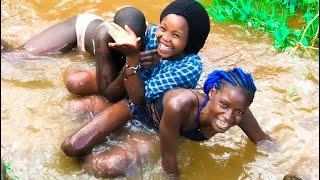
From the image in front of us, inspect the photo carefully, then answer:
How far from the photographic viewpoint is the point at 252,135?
3.13m

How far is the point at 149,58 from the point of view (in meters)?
2.95

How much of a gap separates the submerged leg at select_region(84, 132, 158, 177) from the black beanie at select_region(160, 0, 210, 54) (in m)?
0.61

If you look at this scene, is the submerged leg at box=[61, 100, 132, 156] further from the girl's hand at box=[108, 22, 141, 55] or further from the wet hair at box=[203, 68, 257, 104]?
the wet hair at box=[203, 68, 257, 104]

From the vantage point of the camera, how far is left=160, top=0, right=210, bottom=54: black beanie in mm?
2805

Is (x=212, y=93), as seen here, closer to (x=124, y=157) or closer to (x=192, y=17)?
(x=192, y=17)

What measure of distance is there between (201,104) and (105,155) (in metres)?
0.64

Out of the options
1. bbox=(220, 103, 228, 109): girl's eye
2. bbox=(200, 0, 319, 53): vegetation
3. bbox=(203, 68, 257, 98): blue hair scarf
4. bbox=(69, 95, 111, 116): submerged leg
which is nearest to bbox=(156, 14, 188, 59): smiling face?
bbox=(203, 68, 257, 98): blue hair scarf

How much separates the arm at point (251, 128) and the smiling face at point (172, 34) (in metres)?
0.54

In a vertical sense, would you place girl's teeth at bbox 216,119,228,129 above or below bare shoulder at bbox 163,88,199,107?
below

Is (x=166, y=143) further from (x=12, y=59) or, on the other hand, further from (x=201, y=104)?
(x=12, y=59)

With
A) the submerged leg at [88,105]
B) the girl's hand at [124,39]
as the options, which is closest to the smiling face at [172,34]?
the girl's hand at [124,39]

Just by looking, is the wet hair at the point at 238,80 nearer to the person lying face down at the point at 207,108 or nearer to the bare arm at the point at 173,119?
the person lying face down at the point at 207,108

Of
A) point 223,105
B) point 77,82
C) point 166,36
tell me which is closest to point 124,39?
point 166,36

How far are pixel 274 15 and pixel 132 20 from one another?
173 cm
